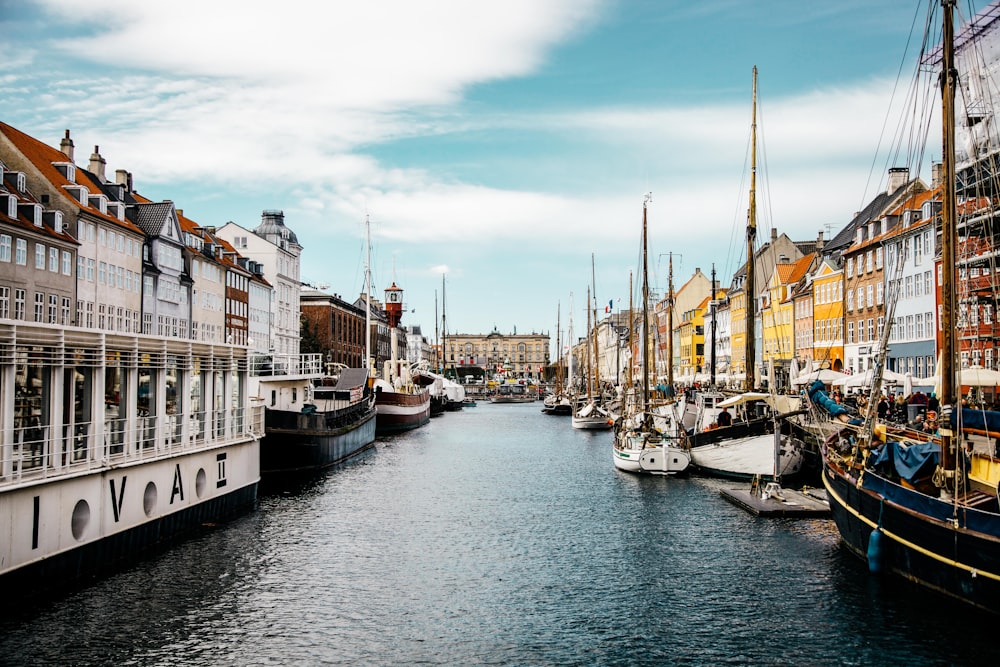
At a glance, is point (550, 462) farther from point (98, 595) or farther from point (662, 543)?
point (98, 595)

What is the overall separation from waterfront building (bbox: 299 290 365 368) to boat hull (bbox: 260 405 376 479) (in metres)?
56.6

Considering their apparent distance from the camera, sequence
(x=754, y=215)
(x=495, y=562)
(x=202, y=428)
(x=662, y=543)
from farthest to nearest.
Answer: (x=754, y=215), (x=202, y=428), (x=662, y=543), (x=495, y=562)

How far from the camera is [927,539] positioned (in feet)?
63.4

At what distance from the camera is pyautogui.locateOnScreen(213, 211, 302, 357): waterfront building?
298 ft

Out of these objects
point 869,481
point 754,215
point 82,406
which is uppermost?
point 754,215

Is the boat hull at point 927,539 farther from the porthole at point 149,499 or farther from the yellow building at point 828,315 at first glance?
the yellow building at point 828,315

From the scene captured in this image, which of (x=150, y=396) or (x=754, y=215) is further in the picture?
(x=754, y=215)

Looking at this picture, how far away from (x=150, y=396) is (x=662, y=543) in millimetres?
16654

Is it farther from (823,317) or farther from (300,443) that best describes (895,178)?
(300,443)

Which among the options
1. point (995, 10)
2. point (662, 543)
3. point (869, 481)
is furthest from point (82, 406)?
point (995, 10)

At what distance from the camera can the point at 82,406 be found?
23.2 m

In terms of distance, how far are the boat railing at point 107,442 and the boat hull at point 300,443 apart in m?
10.6

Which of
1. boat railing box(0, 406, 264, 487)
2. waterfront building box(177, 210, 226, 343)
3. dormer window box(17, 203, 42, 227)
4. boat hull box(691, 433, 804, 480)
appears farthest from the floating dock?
waterfront building box(177, 210, 226, 343)

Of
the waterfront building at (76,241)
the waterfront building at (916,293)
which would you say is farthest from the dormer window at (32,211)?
the waterfront building at (916,293)
